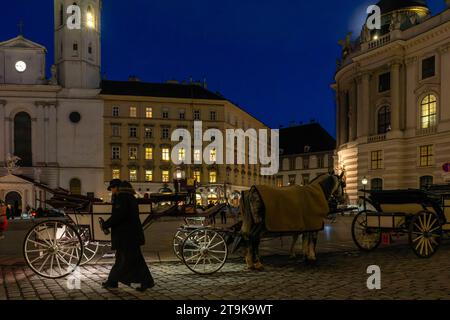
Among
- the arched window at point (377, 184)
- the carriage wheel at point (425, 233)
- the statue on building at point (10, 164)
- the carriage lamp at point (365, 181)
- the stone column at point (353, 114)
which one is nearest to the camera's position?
the carriage wheel at point (425, 233)

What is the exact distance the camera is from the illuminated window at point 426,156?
35.6 meters

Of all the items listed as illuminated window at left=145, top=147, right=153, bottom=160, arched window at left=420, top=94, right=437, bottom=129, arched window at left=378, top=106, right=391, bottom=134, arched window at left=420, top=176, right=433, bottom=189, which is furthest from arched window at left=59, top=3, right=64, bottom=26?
arched window at left=420, top=176, right=433, bottom=189

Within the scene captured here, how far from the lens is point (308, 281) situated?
26.8ft

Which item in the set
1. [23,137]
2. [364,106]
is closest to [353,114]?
[364,106]

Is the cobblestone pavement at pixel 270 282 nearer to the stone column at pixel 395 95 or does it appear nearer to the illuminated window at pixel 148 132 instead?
the stone column at pixel 395 95

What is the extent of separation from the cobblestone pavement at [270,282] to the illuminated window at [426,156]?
27.3m

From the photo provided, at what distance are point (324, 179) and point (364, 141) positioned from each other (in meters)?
32.5

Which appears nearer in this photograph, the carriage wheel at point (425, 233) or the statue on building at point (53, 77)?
the carriage wheel at point (425, 233)

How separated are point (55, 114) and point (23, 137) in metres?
5.18

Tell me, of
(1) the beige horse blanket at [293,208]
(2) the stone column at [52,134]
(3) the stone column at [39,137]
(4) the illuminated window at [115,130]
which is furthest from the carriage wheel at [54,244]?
(4) the illuminated window at [115,130]

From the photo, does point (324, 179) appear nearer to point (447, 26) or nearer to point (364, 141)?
point (447, 26)

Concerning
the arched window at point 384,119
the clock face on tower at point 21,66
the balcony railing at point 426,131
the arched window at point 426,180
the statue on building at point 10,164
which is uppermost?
the clock face on tower at point 21,66

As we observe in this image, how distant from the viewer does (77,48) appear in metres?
61.6
